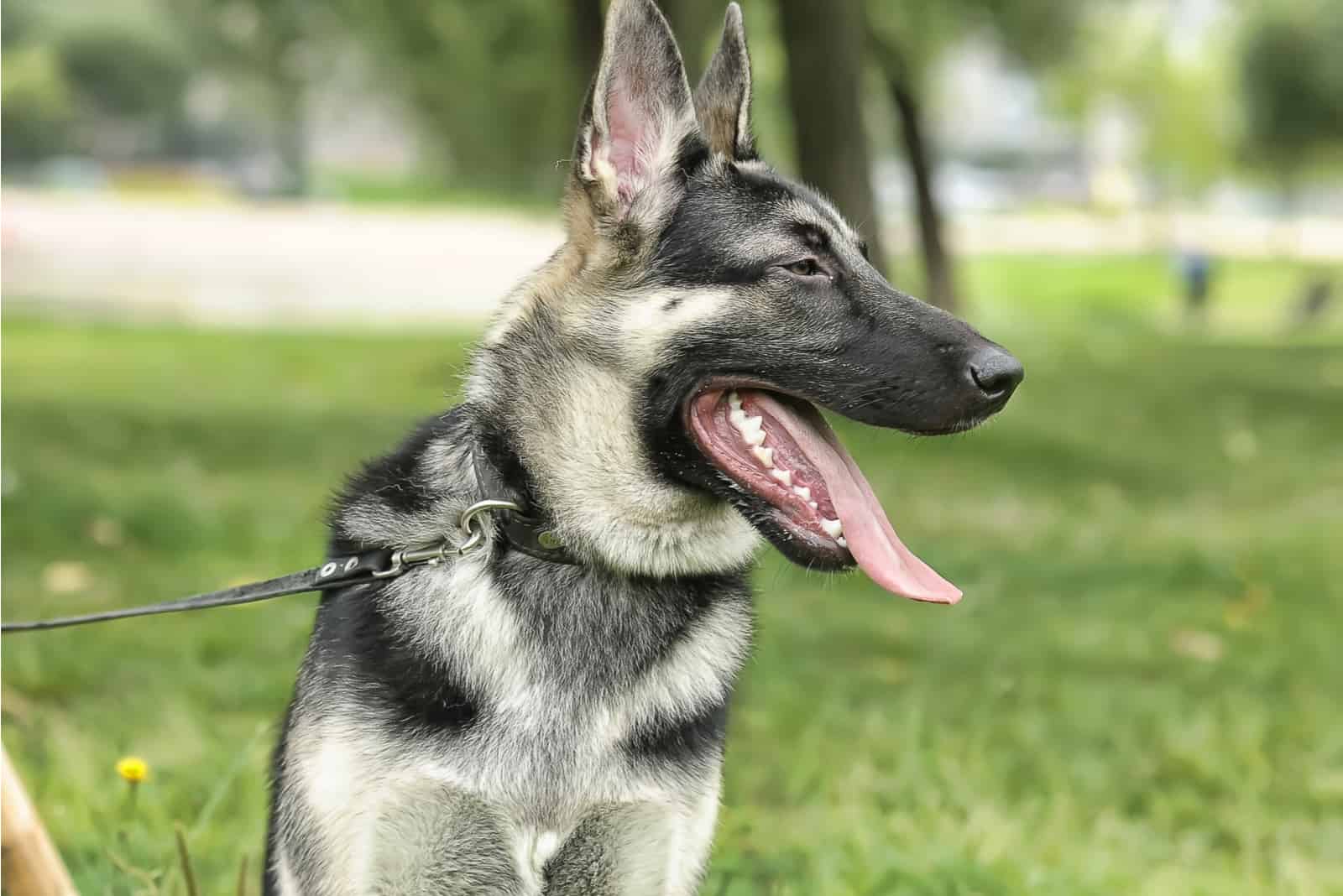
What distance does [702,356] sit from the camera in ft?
9.32

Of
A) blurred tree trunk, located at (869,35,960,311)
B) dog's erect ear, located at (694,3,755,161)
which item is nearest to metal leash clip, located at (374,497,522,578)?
dog's erect ear, located at (694,3,755,161)

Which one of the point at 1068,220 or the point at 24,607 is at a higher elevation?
the point at 24,607

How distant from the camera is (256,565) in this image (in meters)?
6.95

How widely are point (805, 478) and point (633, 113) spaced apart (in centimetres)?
81

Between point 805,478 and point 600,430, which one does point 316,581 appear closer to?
point 600,430

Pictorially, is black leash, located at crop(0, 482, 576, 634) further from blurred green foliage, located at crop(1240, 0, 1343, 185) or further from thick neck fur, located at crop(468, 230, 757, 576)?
blurred green foliage, located at crop(1240, 0, 1343, 185)

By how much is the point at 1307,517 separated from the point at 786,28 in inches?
223

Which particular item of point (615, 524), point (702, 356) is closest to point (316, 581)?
point (615, 524)

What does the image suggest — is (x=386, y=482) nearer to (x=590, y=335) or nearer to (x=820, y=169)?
(x=590, y=335)

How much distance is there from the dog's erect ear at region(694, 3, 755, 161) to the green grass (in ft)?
2.54

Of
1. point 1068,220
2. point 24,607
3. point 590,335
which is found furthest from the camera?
point 1068,220

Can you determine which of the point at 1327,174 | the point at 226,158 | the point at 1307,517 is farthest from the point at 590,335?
the point at 226,158

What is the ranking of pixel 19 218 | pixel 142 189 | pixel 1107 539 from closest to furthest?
pixel 1107 539 < pixel 19 218 < pixel 142 189

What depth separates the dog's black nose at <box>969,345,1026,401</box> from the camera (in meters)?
2.78
